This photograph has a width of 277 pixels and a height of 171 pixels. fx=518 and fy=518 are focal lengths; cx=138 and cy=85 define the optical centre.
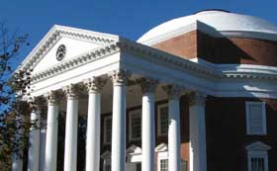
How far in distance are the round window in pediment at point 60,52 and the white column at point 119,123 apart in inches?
210

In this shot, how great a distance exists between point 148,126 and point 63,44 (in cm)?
804

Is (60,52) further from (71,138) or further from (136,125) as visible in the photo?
(136,125)

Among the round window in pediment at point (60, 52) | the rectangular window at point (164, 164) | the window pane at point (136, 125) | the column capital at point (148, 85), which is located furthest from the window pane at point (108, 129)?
the column capital at point (148, 85)

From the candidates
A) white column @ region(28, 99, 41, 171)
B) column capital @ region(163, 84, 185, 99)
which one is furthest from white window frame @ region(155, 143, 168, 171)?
white column @ region(28, 99, 41, 171)

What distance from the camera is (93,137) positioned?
27.0 meters

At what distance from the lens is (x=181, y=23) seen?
37.3 meters

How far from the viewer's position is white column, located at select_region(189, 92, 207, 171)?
30.9m

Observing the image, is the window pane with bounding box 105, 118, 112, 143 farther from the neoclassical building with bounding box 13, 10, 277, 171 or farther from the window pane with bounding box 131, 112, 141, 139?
the window pane with bounding box 131, 112, 141, 139

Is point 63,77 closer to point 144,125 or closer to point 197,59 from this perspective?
point 144,125

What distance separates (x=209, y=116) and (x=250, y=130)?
286 centimetres

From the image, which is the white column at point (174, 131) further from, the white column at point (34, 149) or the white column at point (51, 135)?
the white column at point (34, 149)

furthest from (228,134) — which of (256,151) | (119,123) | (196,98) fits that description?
(119,123)

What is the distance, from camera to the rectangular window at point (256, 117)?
109 ft

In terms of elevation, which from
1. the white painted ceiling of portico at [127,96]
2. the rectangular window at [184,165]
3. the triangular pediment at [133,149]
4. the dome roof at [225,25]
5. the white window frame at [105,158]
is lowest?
the rectangular window at [184,165]
